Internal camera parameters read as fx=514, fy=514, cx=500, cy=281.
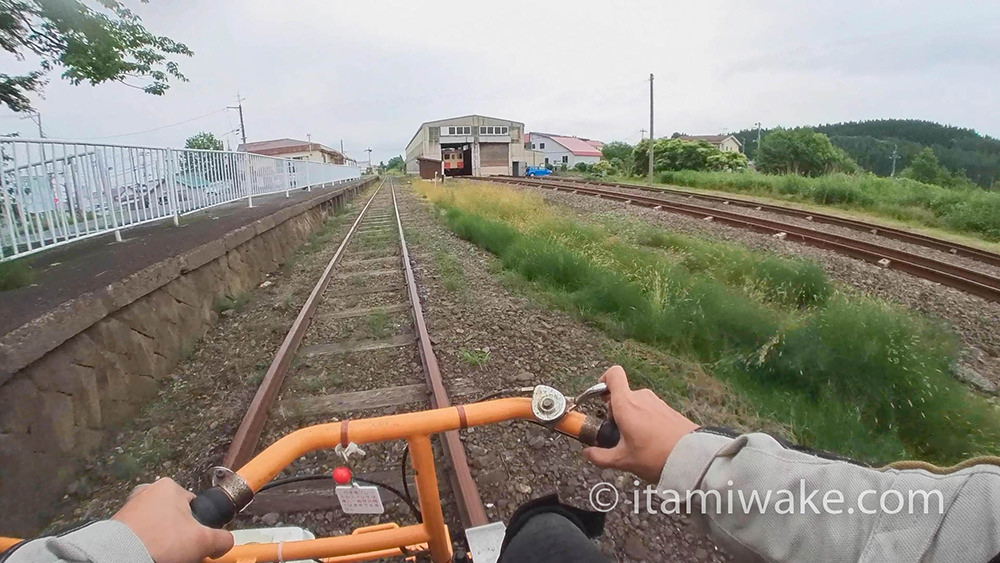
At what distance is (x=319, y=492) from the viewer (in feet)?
8.95

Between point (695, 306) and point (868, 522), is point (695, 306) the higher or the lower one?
the lower one

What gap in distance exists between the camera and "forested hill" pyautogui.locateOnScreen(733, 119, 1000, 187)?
239 feet

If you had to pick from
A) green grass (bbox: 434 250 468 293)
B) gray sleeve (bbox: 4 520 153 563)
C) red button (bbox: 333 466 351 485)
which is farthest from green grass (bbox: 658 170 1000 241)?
gray sleeve (bbox: 4 520 153 563)

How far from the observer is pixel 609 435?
113 centimetres

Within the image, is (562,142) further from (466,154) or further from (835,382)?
(835,382)

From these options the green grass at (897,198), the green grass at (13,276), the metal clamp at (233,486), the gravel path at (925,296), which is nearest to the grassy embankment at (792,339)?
the gravel path at (925,296)

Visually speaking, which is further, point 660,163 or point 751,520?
point 660,163

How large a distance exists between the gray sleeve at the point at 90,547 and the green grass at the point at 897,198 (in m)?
16.5

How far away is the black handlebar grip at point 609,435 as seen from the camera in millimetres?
1131

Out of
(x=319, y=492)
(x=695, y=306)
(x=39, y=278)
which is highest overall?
(x=39, y=278)

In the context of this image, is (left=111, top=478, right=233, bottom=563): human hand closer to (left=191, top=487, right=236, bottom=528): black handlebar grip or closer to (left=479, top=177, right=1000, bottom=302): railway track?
(left=191, top=487, right=236, bottom=528): black handlebar grip

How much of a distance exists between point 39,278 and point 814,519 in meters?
5.62

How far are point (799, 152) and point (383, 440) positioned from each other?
53942 mm

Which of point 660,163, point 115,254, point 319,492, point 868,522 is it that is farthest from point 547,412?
point 660,163
